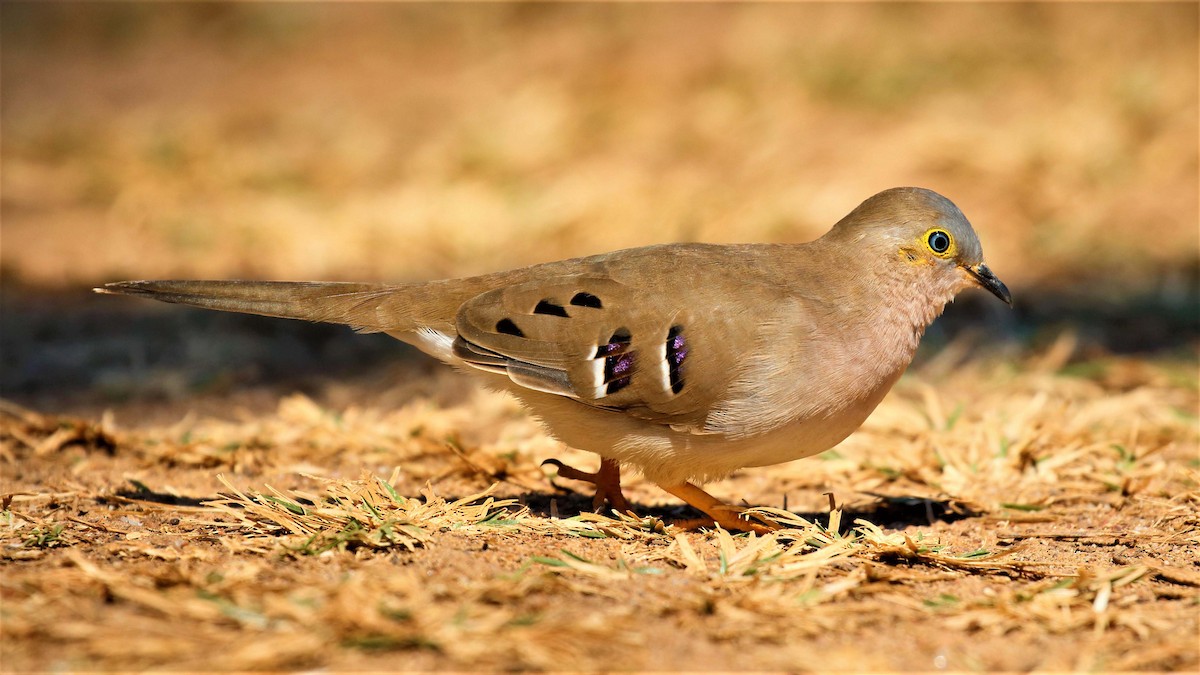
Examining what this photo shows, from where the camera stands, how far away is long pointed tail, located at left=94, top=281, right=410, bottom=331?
13.9 ft

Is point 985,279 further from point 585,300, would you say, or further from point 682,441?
point 585,300

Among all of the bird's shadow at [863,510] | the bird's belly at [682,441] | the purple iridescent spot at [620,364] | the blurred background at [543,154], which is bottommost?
the bird's shadow at [863,510]

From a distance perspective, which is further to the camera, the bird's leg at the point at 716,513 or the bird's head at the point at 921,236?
the bird's head at the point at 921,236

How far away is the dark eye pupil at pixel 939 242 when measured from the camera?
415 cm

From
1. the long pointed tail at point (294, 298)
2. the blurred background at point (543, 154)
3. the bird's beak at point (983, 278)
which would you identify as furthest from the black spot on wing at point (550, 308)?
the blurred background at point (543, 154)

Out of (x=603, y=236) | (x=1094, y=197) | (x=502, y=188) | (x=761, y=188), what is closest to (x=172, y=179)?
(x=502, y=188)

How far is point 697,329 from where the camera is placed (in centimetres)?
393

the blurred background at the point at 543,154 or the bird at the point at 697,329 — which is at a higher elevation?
the blurred background at the point at 543,154

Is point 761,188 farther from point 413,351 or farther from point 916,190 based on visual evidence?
point 916,190

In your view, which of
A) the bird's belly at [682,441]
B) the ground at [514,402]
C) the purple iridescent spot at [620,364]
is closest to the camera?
the ground at [514,402]

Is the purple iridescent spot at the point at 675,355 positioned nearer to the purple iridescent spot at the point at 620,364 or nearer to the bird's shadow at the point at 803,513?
the purple iridescent spot at the point at 620,364

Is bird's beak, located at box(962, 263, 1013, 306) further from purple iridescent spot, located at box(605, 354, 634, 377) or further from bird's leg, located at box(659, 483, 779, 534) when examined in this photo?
purple iridescent spot, located at box(605, 354, 634, 377)

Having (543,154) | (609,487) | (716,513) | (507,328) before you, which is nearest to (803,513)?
(716,513)

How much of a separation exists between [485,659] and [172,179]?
817cm
